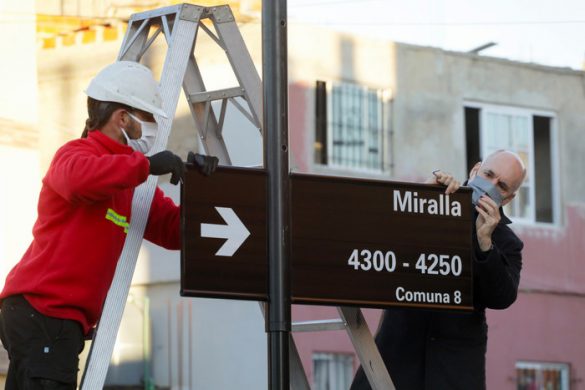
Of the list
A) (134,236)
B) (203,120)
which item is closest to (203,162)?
(134,236)

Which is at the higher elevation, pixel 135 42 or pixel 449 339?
pixel 135 42

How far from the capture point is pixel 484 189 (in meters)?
6.95

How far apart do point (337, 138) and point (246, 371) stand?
3.98 meters

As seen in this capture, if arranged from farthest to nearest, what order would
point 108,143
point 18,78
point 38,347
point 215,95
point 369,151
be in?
point 369,151
point 18,78
point 215,95
point 108,143
point 38,347

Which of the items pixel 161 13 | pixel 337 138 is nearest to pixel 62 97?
pixel 337 138

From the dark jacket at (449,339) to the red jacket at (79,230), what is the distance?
5.73 feet

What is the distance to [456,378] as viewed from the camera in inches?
272

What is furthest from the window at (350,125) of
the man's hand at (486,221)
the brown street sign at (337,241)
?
the brown street sign at (337,241)

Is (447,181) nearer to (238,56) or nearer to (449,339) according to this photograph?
(449,339)

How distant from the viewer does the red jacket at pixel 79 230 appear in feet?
18.0

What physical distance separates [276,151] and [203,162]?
0.27 meters

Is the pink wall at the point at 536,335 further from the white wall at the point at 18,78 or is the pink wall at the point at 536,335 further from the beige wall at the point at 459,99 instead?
the white wall at the point at 18,78

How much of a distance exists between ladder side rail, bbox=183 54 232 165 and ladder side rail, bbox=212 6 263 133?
19cm

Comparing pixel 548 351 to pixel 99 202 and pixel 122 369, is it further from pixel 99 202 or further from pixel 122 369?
pixel 99 202
